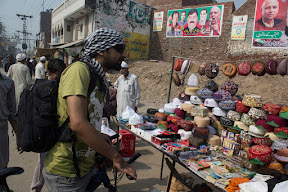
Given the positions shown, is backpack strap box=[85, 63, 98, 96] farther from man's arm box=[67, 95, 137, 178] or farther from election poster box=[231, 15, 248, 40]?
election poster box=[231, 15, 248, 40]

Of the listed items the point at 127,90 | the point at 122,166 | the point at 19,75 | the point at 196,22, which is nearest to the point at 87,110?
the point at 122,166

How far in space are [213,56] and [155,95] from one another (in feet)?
21.0

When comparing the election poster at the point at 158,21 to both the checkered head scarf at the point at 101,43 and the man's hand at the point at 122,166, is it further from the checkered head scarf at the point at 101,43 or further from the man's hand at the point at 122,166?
the man's hand at the point at 122,166

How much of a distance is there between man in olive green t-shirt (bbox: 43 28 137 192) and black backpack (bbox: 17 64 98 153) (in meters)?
0.04

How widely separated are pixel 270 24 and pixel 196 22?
16.9ft

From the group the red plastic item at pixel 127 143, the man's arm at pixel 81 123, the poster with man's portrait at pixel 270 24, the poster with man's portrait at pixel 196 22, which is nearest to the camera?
the man's arm at pixel 81 123

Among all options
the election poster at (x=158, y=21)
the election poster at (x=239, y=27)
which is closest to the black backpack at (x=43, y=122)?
the election poster at (x=239, y=27)

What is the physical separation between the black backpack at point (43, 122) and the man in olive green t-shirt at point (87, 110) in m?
0.04

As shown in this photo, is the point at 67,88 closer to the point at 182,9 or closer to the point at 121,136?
the point at 121,136

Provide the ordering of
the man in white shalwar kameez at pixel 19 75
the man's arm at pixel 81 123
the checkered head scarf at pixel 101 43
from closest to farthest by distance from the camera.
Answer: the man's arm at pixel 81 123, the checkered head scarf at pixel 101 43, the man in white shalwar kameez at pixel 19 75

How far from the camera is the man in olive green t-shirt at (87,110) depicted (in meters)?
1.16

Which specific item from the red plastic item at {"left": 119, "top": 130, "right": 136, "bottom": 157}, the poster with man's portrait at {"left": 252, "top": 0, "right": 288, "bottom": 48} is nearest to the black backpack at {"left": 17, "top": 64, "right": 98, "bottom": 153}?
the red plastic item at {"left": 119, "top": 130, "right": 136, "bottom": 157}

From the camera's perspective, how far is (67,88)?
1144 millimetres

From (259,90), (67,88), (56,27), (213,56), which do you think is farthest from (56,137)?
(56,27)
